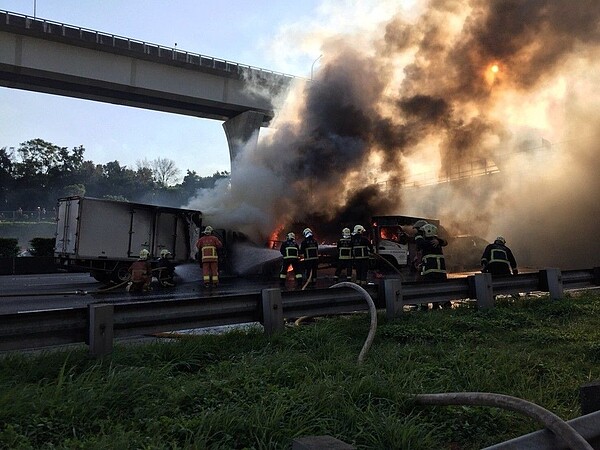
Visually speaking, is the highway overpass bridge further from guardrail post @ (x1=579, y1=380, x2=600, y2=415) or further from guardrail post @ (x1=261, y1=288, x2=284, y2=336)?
guardrail post @ (x1=579, y1=380, x2=600, y2=415)

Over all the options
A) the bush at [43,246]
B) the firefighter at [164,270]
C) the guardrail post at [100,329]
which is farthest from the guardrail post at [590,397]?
the bush at [43,246]

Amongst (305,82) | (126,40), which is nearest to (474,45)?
(305,82)

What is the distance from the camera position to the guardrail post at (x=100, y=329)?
406 centimetres

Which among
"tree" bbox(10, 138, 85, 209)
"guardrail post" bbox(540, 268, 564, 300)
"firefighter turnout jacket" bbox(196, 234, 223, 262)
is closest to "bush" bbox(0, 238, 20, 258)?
"firefighter turnout jacket" bbox(196, 234, 223, 262)

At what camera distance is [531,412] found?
2207mm

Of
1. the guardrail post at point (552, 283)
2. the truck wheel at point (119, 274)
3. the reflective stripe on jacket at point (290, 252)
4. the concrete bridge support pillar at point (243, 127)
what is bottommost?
the guardrail post at point (552, 283)

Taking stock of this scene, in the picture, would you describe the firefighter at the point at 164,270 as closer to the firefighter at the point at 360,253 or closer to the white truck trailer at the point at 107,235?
the white truck trailer at the point at 107,235

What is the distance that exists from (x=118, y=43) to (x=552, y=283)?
22911 millimetres

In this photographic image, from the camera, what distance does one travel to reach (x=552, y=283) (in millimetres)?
8359

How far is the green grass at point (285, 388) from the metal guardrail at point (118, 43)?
20.3m

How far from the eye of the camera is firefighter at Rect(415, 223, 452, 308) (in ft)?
28.3

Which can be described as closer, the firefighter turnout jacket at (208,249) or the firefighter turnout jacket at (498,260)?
the firefighter turnout jacket at (498,260)

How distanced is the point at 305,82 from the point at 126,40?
11.1 meters

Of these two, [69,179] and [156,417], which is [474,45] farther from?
[69,179]
